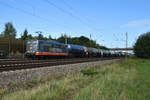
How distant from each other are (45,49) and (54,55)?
108 inches

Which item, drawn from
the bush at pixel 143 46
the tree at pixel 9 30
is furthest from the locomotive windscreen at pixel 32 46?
the tree at pixel 9 30

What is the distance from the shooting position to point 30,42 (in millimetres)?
21578

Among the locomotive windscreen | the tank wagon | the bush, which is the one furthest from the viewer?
the bush

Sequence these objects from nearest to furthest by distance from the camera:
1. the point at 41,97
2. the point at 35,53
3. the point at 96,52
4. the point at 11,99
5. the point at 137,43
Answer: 1. the point at 11,99
2. the point at 41,97
3. the point at 35,53
4. the point at 96,52
5. the point at 137,43

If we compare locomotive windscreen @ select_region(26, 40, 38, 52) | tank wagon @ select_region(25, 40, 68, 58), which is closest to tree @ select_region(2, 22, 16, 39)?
tank wagon @ select_region(25, 40, 68, 58)

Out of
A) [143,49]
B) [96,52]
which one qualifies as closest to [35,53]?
[96,52]

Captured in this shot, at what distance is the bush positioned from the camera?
47.8 metres

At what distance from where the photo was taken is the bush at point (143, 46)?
47850mm

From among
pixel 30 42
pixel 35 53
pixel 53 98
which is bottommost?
pixel 53 98

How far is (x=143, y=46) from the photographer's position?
48.3 meters

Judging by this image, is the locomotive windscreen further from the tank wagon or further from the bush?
the bush

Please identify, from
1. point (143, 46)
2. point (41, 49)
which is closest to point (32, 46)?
point (41, 49)

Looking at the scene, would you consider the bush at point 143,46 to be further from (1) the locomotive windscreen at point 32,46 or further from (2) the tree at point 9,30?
(2) the tree at point 9,30

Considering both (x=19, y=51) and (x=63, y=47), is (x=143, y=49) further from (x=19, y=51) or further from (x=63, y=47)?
(x=19, y=51)
